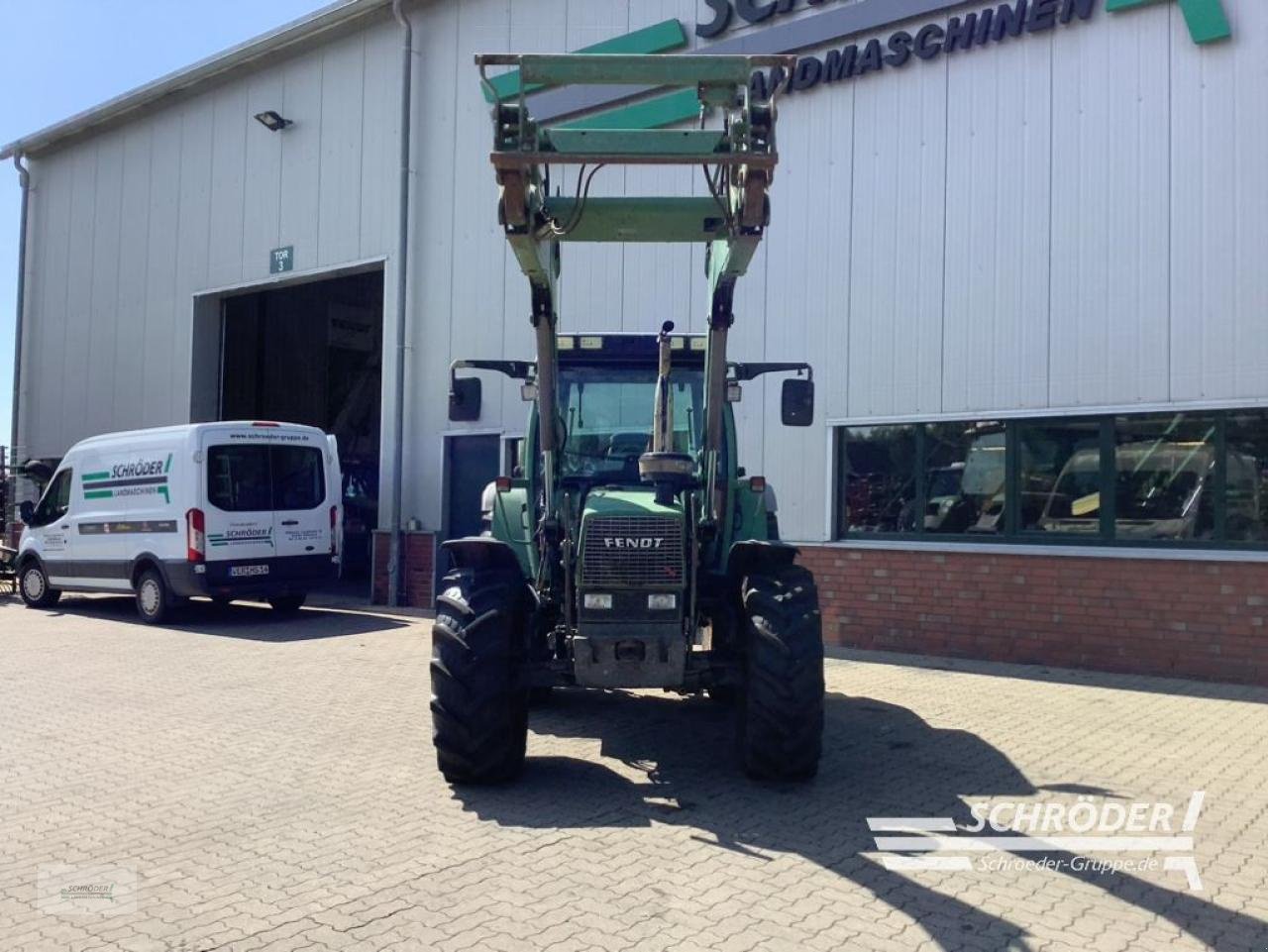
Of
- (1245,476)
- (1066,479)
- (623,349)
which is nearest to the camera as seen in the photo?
(623,349)

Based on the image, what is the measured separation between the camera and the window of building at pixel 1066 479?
927 cm

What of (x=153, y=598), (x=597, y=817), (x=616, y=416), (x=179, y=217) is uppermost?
(x=179, y=217)

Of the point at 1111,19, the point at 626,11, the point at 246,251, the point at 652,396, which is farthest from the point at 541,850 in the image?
the point at 246,251

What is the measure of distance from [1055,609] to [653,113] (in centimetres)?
748

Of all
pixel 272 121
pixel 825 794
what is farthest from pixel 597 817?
pixel 272 121

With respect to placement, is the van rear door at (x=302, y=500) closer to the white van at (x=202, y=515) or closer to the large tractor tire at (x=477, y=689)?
the white van at (x=202, y=515)

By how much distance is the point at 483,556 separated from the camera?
6602mm

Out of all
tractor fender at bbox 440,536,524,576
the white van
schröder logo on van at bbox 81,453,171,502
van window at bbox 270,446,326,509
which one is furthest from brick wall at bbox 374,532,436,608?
tractor fender at bbox 440,536,524,576

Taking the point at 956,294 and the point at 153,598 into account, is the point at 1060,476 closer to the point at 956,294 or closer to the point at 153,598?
the point at 956,294

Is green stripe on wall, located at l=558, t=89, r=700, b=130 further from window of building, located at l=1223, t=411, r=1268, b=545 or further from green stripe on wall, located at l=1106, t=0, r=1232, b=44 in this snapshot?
window of building, located at l=1223, t=411, r=1268, b=545

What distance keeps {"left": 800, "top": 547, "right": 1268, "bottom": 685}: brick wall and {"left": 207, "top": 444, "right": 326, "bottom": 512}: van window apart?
254 inches

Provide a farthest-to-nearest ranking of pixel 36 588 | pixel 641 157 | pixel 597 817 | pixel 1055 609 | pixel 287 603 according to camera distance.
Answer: pixel 36 588
pixel 287 603
pixel 1055 609
pixel 597 817
pixel 641 157

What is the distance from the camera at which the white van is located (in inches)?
506

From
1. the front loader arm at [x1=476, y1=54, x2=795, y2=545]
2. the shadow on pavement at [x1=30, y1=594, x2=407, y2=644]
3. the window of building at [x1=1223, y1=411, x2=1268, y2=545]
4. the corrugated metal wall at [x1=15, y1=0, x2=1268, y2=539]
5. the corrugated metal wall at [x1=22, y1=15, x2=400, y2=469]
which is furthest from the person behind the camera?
the corrugated metal wall at [x1=22, y1=15, x2=400, y2=469]
